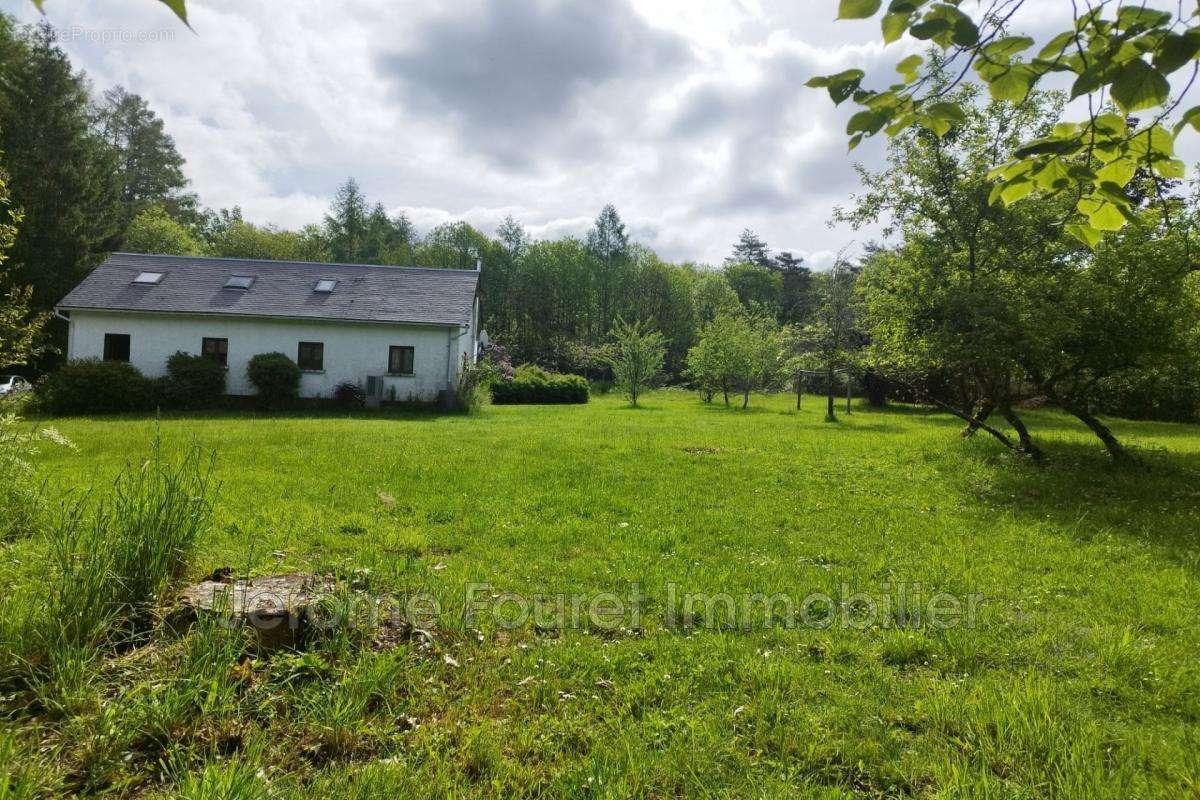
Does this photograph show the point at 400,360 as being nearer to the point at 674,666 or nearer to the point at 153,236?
the point at 674,666

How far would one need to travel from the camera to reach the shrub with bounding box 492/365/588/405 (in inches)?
955

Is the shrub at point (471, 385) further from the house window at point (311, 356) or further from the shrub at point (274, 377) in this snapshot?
the shrub at point (274, 377)

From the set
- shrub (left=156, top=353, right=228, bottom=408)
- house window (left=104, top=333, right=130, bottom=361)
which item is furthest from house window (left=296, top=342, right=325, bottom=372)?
house window (left=104, top=333, right=130, bottom=361)

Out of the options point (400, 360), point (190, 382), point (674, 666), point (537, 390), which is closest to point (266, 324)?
point (190, 382)

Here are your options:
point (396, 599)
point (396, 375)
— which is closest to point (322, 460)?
point (396, 599)

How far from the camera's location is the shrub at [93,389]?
52.5ft

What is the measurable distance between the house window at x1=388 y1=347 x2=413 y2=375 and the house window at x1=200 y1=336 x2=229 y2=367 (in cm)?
556

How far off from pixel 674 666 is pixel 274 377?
1953 cm

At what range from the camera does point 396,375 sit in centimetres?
2080

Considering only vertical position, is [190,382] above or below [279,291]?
below

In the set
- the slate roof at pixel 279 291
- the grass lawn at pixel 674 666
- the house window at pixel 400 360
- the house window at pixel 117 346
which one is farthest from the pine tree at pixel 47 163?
the grass lawn at pixel 674 666

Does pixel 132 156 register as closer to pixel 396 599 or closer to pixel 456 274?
pixel 456 274

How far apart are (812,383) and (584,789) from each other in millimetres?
34586

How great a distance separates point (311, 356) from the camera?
20719mm
